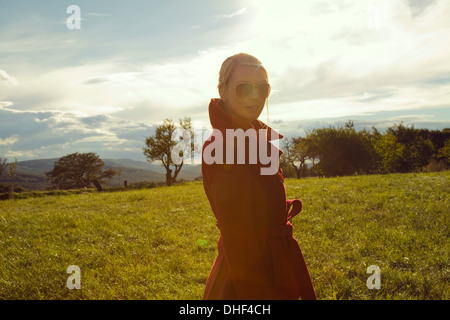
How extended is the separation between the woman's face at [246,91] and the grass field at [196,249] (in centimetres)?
417

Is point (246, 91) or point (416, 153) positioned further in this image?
point (416, 153)

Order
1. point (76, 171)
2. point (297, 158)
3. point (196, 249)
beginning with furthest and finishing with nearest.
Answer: point (76, 171) < point (297, 158) < point (196, 249)

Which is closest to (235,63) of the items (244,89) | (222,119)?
(244,89)

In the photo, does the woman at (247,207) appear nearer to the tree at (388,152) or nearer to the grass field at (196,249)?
the grass field at (196,249)

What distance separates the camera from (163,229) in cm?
1062

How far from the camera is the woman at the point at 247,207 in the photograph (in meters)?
2.05

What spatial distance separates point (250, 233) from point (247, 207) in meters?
0.17

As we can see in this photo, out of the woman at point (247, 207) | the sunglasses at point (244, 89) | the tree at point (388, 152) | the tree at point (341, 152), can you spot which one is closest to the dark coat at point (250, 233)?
the woman at point (247, 207)

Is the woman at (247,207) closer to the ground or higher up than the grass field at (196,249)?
higher up

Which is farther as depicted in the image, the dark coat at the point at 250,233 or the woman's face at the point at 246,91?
the woman's face at the point at 246,91

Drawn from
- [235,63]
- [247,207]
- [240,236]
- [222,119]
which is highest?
[235,63]

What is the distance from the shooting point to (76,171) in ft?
308

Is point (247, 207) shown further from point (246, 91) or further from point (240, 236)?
point (246, 91)
